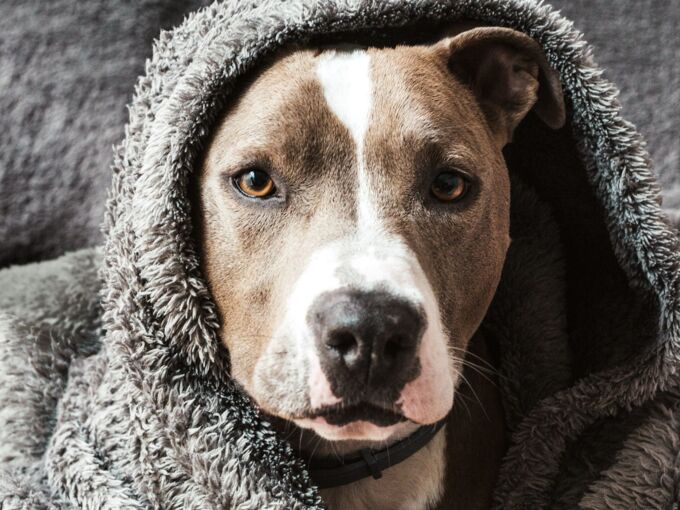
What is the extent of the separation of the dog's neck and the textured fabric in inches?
43.2

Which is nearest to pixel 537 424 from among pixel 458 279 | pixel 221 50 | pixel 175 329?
pixel 458 279

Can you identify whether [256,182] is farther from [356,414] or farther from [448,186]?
[356,414]

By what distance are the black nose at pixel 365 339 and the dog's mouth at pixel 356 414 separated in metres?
0.03

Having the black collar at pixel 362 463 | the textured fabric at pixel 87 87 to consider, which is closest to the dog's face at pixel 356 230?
the black collar at pixel 362 463

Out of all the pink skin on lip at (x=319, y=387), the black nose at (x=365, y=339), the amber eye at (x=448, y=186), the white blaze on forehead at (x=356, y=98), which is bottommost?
the pink skin on lip at (x=319, y=387)

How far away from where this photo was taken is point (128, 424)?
189 centimetres

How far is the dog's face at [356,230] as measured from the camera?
1479 millimetres

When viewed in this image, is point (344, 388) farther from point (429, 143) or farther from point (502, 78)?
point (502, 78)

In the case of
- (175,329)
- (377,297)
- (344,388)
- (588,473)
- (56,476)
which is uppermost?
(377,297)

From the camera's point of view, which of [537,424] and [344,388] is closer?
[344,388]

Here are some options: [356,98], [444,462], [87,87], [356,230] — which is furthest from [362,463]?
[87,87]

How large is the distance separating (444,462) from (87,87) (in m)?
1.75

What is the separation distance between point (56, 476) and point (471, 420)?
0.98 m

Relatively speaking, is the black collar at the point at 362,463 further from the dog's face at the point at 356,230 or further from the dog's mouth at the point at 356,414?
the dog's mouth at the point at 356,414
